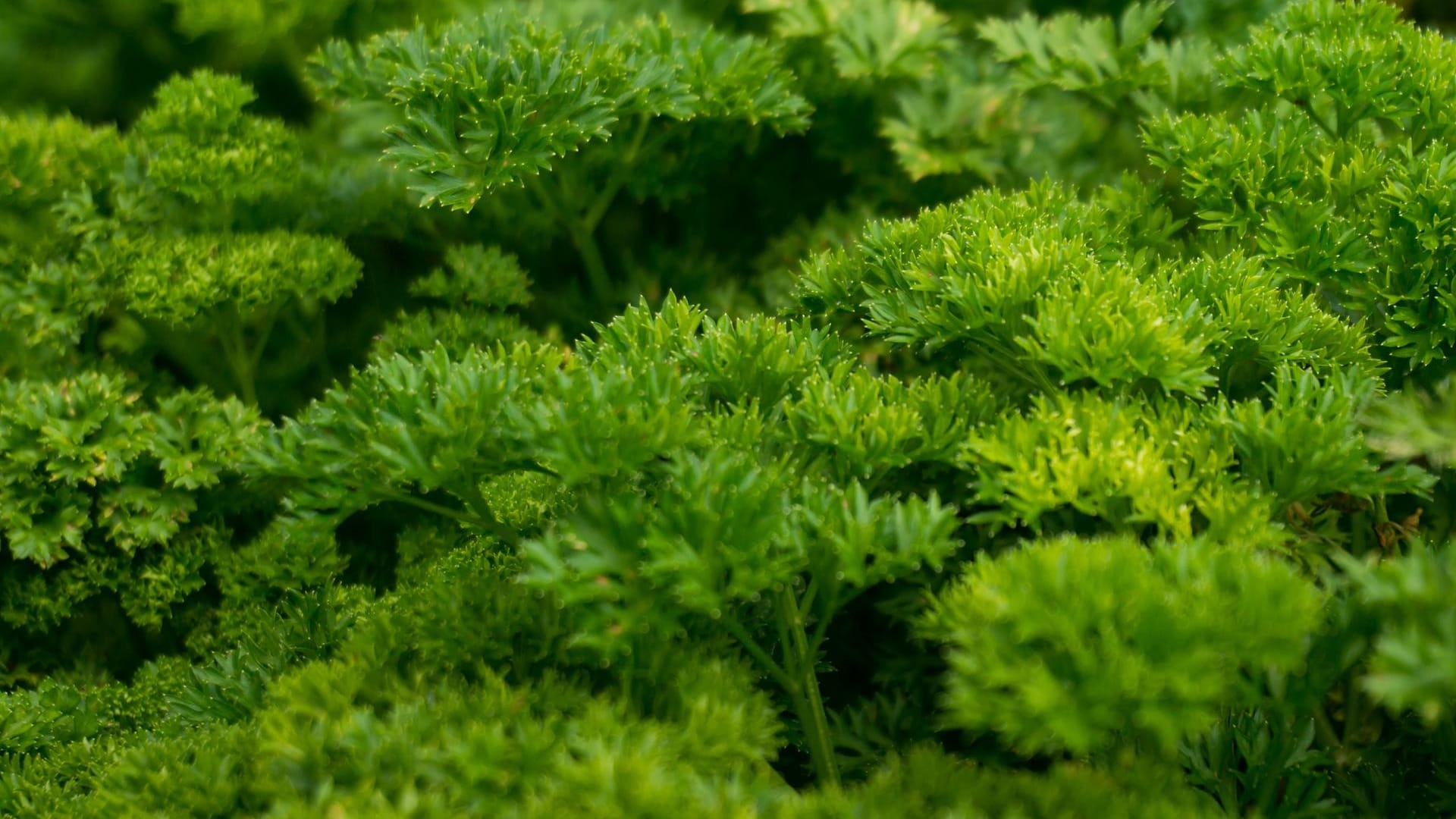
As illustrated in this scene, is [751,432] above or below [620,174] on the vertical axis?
below

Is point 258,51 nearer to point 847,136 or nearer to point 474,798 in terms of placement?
point 847,136

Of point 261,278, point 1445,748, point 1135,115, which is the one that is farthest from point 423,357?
point 1135,115

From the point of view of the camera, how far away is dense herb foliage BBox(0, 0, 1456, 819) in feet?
3.67

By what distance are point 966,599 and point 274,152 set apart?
4.57 ft

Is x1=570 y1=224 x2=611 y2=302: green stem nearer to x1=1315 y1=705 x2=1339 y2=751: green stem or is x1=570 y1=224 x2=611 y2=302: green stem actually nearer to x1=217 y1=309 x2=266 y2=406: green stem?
x1=217 y1=309 x2=266 y2=406: green stem

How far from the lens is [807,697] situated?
1347mm

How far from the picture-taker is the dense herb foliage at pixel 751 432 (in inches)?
44.1

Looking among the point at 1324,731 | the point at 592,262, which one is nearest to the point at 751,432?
the point at 1324,731

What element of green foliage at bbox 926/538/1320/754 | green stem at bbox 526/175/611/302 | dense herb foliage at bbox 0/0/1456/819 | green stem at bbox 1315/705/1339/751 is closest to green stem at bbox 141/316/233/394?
dense herb foliage at bbox 0/0/1456/819

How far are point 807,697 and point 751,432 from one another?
31 centimetres

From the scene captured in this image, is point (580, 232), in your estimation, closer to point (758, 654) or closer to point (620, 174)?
point (620, 174)

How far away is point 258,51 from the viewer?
2.39m

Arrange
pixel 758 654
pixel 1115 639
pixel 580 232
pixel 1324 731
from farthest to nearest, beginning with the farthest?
pixel 580 232 → pixel 1324 731 → pixel 758 654 → pixel 1115 639

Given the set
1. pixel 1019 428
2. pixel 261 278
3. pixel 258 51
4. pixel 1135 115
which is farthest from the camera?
pixel 258 51
